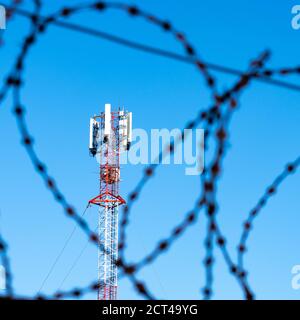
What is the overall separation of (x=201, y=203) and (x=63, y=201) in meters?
0.64

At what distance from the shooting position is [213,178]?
3105 millimetres

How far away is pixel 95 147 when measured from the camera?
25391mm

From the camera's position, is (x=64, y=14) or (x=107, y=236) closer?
(x=64, y=14)
